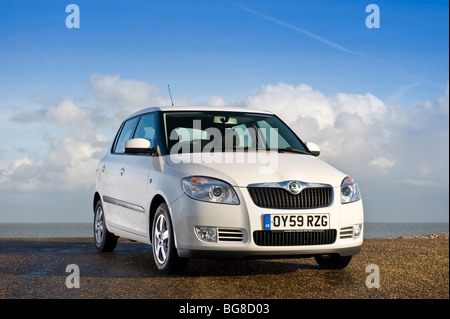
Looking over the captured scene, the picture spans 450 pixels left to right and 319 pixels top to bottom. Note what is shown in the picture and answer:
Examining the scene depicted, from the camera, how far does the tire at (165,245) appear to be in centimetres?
673

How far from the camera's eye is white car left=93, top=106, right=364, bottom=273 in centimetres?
640

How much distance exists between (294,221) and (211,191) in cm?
92

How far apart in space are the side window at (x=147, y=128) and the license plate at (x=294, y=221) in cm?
214

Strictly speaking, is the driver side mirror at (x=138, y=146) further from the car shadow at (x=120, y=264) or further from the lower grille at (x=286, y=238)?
the lower grille at (x=286, y=238)

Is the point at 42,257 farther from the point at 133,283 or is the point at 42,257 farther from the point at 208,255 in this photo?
the point at 208,255

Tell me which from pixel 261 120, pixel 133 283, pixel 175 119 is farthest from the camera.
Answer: pixel 261 120

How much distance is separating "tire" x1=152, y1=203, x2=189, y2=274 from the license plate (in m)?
1.09

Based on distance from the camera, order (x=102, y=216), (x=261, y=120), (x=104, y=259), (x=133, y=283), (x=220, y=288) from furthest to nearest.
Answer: (x=102, y=216) < (x=104, y=259) < (x=261, y=120) < (x=133, y=283) < (x=220, y=288)

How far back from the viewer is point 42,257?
9.48 meters

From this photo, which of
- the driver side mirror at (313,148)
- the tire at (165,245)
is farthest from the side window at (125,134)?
the driver side mirror at (313,148)

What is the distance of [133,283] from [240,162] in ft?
5.79
